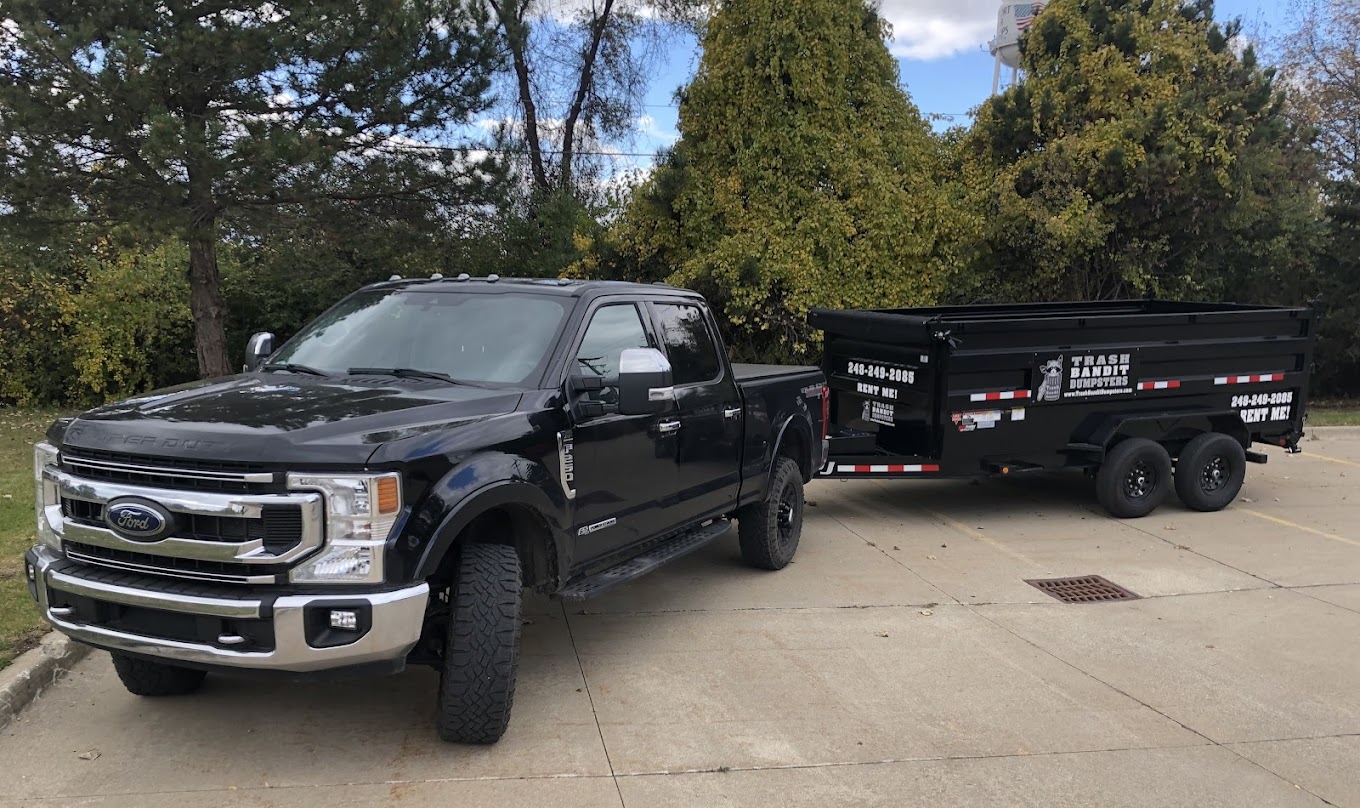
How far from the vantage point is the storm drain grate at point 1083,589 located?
22.0ft

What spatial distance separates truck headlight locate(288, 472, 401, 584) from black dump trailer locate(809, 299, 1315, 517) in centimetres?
554

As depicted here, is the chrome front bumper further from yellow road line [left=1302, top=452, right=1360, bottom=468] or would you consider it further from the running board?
yellow road line [left=1302, top=452, right=1360, bottom=468]

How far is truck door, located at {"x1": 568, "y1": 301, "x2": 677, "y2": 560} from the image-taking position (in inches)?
188

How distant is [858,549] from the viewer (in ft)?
26.1

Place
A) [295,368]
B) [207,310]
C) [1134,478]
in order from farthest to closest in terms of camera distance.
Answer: [207,310], [1134,478], [295,368]

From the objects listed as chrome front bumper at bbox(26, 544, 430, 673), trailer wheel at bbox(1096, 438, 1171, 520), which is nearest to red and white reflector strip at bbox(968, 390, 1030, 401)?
trailer wheel at bbox(1096, 438, 1171, 520)

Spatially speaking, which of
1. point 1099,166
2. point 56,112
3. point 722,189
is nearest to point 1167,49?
point 1099,166

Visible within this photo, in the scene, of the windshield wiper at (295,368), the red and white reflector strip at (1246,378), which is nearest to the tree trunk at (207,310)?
the windshield wiper at (295,368)

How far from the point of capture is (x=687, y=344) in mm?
6105

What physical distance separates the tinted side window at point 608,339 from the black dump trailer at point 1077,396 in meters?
3.48

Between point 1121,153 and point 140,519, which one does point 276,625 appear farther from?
point 1121,153

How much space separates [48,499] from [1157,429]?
8.74 metres

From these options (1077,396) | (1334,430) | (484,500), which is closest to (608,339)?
(484,500)

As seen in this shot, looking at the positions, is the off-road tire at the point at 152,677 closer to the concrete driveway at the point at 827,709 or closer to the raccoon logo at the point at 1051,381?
the concrete driveway at the point at 827,709
